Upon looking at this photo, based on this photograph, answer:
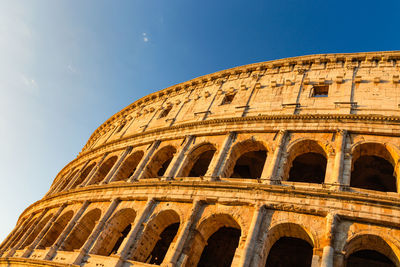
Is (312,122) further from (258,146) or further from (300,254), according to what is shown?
(300,254)

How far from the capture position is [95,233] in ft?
41.1

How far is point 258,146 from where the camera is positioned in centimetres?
1305

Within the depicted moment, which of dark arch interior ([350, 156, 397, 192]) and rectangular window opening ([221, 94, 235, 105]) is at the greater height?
rectangular window opening ([221, 94, 235, 105])

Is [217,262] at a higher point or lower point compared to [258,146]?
lower

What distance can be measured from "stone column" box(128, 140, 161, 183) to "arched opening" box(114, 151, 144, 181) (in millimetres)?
1224

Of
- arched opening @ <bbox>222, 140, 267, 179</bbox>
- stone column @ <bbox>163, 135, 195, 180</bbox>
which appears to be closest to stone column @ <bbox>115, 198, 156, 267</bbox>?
stone column @ <bbox>163, 135, 195, 180</bbox>

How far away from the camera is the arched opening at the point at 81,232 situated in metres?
13.7

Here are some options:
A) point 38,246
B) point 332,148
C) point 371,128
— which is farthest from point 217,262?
point 38,246

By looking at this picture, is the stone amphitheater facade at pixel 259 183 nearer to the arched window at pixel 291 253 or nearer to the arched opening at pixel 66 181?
the arched window at pixel 291 253

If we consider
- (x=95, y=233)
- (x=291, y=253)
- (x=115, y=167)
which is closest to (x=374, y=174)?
(x=291, y=253)

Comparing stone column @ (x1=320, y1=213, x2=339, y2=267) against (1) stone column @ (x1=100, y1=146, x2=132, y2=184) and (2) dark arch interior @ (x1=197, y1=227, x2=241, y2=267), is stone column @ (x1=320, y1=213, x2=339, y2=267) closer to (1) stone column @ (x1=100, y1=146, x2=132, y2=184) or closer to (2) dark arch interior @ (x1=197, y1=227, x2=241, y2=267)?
(2) dark arch interior @ (x1=197, y1=227, x2=241, y2=267)

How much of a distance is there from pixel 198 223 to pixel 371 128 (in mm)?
7503

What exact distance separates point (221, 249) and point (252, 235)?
348 centimetres

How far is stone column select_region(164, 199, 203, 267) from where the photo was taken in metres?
9.70
